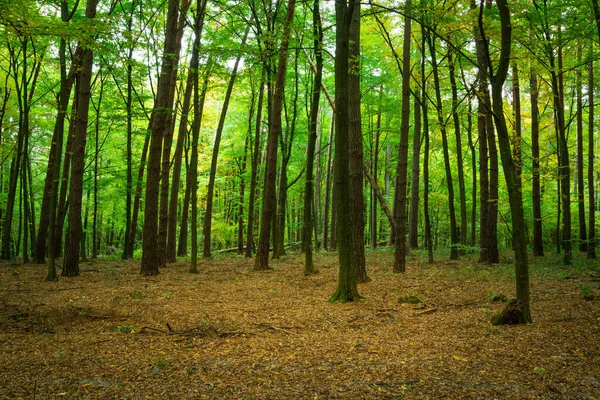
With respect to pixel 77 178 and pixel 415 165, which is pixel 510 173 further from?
pixel 77 178

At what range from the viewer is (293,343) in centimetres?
446

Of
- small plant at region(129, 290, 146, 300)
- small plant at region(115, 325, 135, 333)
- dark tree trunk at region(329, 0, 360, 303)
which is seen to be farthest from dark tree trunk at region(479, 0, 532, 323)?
small plant at region(129, 290, 146, 300)

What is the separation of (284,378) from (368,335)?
1.71 meters

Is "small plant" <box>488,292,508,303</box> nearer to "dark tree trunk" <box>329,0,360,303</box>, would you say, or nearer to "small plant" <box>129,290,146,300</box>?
"dark tree trunk" <box>329,0,360,303</box>

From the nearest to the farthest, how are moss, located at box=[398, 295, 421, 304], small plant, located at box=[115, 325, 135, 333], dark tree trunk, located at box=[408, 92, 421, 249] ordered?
small plant, located at box=[115, 325, 135, 333], moss, located at box=[398, 295, 421, 304], dark tree trunk, located at box=[408, 92, 421, 249]

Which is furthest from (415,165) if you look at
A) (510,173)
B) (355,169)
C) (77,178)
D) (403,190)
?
(77,178)

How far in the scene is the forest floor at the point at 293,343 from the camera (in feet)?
→ 10.4

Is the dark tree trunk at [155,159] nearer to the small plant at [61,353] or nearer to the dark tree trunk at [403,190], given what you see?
the small plant at [61,353]

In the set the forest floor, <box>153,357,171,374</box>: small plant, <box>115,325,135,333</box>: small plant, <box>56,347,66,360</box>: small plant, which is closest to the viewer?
the forest floor

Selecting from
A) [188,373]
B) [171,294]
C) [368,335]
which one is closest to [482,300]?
[368,335]

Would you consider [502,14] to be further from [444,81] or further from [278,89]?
[444,81]

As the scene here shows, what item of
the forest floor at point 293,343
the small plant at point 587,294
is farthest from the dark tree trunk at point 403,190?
the small plant at point 587,294

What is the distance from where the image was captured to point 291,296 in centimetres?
734

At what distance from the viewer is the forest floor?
3170 mm
